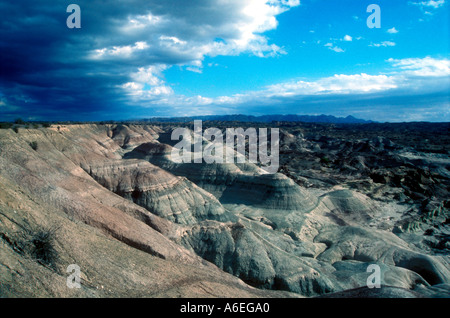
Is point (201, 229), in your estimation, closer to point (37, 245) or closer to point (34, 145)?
point (37, 245)

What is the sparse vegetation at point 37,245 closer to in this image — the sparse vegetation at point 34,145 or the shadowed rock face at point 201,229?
the shadowed rock face at point 201,229

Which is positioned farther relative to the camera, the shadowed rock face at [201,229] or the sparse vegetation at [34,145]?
the sparse vegetation at [34,145]

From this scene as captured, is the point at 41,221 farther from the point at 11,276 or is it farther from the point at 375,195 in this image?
the point at 375,195

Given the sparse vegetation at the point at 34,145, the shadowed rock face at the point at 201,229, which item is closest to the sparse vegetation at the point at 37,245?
the shadowed rock face at the point at 201,229

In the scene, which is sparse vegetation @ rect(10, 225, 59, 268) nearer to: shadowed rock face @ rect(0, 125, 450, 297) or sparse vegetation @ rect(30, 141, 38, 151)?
shadowed rock face @ rect(0, 125, 450, 297)

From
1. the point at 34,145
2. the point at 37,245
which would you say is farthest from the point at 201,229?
the point at 34,145

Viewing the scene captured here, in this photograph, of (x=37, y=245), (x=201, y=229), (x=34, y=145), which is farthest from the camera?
(x=34, y=145)

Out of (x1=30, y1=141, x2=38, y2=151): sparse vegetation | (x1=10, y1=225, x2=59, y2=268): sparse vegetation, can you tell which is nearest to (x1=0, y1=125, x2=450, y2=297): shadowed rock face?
(x1=10, y1=225, x2=59, y2=268): sparse vegetation

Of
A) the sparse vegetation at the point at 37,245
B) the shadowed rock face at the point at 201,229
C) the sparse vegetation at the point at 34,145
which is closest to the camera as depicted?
the sparse vegetation at the point at 37,245
